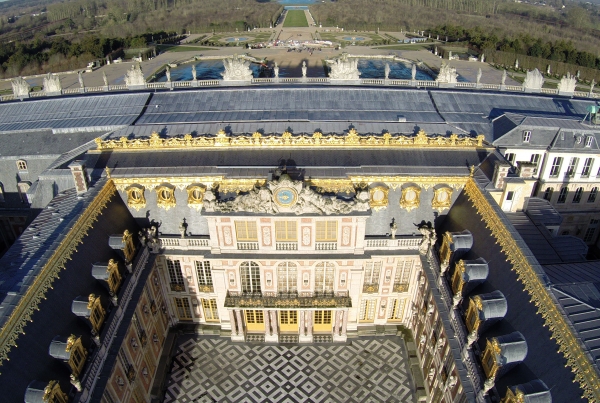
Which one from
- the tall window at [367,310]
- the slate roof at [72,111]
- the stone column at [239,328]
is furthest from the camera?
the slate roof at [72,111]

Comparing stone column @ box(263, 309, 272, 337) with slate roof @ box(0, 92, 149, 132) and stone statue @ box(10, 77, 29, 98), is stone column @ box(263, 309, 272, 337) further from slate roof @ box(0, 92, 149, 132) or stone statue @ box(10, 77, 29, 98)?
stone statue @ box(10, 77, 29, 98)

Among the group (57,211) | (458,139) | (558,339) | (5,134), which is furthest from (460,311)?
(5,134)

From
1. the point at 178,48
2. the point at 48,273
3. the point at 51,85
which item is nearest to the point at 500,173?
the point at 48,273

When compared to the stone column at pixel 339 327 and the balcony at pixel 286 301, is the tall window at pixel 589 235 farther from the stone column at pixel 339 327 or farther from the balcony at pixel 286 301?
the balcony at pixel 286 301

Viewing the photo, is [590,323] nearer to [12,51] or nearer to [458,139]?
[458,139]

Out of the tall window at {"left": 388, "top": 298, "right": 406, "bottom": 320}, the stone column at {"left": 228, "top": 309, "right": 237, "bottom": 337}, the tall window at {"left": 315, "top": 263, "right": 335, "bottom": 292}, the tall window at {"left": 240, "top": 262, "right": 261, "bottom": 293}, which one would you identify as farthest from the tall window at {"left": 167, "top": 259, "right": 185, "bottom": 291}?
the tall window at {"left": 388, "top": 298, "right": 406, "bottom": 320}

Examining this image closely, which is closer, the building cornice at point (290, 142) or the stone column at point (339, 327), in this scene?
the building cornice at point (290, 142)

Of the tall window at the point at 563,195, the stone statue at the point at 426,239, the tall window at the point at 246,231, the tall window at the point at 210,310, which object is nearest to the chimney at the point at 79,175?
the tall window at the point at 246,231
